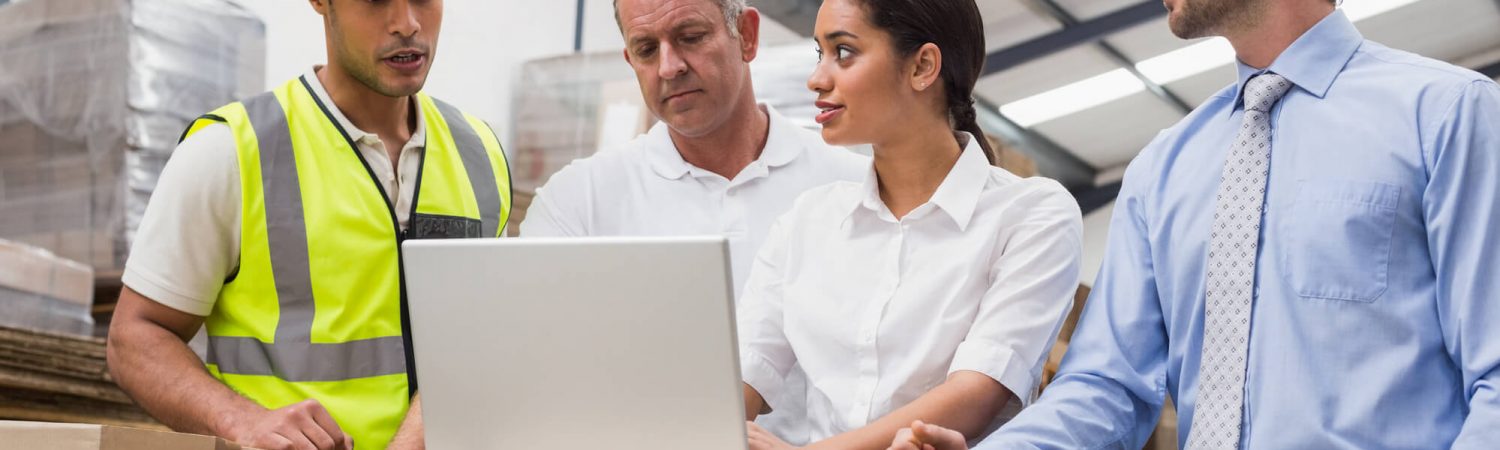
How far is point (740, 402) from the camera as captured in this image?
1355mm

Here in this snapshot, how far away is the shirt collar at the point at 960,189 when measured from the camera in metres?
1.79

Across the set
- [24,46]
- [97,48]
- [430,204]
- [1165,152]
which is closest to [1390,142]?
[1165,152]

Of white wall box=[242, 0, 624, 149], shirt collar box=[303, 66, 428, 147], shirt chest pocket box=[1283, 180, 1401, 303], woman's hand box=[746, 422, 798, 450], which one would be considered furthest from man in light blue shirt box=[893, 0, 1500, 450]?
white wall box=[242, 0, 624, 149]

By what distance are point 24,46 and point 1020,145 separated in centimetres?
732

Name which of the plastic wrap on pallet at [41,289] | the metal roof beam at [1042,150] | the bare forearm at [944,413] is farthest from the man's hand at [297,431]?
the metal roof beam at [1042,150]

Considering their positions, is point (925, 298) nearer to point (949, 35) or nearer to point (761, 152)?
point (949, 35)

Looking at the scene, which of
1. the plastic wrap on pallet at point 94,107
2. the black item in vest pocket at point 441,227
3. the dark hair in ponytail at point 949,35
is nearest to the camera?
the dark hair in ponytail at point 949,35

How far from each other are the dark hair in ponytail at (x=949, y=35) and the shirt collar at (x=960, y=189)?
0.06 meters

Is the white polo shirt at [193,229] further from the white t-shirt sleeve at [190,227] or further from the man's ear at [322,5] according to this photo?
the man's ear at [322,5]

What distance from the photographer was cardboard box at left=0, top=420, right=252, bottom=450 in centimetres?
138

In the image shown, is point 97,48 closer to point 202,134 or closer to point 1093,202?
point 202,134

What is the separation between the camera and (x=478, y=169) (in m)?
2.31

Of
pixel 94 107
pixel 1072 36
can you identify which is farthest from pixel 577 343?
pixel 1072 36

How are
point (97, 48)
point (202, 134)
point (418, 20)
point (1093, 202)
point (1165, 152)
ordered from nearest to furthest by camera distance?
point (1165, 152)
point (202, 134)
point (418, 20)
point (97, 48)
point (1093, 202)
